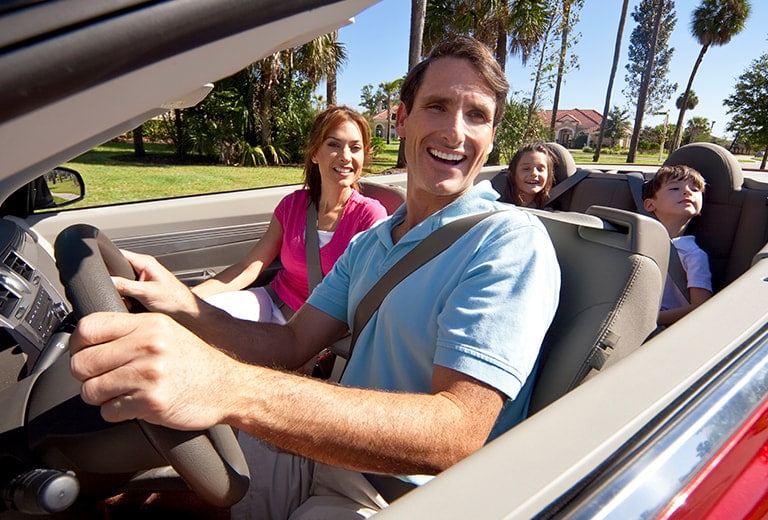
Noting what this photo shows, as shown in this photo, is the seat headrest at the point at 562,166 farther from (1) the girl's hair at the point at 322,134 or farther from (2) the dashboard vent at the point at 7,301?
(2) the dashboard vent at the point at 7,301

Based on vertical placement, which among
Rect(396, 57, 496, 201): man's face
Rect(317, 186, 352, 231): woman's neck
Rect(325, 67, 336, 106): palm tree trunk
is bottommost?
Rect(317, 186, 352, 231): woman's neck

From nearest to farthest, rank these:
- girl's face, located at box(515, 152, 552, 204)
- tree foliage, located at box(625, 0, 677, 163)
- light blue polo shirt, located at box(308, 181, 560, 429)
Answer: light blue polo shirt, located at box(308, 181, 560, 429) → girl's face, located at box(515, 152, 552, 204) → tree foliage, located at box(625, 0, 677, 163)

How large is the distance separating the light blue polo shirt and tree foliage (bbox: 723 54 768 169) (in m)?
26.1

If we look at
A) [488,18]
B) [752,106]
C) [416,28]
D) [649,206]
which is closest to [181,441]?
[649,206]

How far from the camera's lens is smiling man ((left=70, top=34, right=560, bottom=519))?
32.2 inches

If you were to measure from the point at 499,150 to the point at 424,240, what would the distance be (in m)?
13.6

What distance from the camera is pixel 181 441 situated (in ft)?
2.80

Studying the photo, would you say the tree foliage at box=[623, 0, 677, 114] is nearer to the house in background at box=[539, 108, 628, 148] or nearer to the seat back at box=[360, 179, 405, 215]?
the house in background at box=[539, 108, 628, 148]

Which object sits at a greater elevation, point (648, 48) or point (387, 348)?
point (648, 48)

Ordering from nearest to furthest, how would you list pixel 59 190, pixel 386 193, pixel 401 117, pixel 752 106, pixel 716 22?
pixel 401 117 < pixel 59 190 < pixel 386 193 < pixel 752 106 < pixel 716 22

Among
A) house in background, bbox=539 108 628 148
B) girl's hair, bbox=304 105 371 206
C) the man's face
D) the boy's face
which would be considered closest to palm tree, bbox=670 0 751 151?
the boy's face

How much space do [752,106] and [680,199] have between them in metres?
24.6

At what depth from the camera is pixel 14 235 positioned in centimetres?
192

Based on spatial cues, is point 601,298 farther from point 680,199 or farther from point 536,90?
point 536,90
